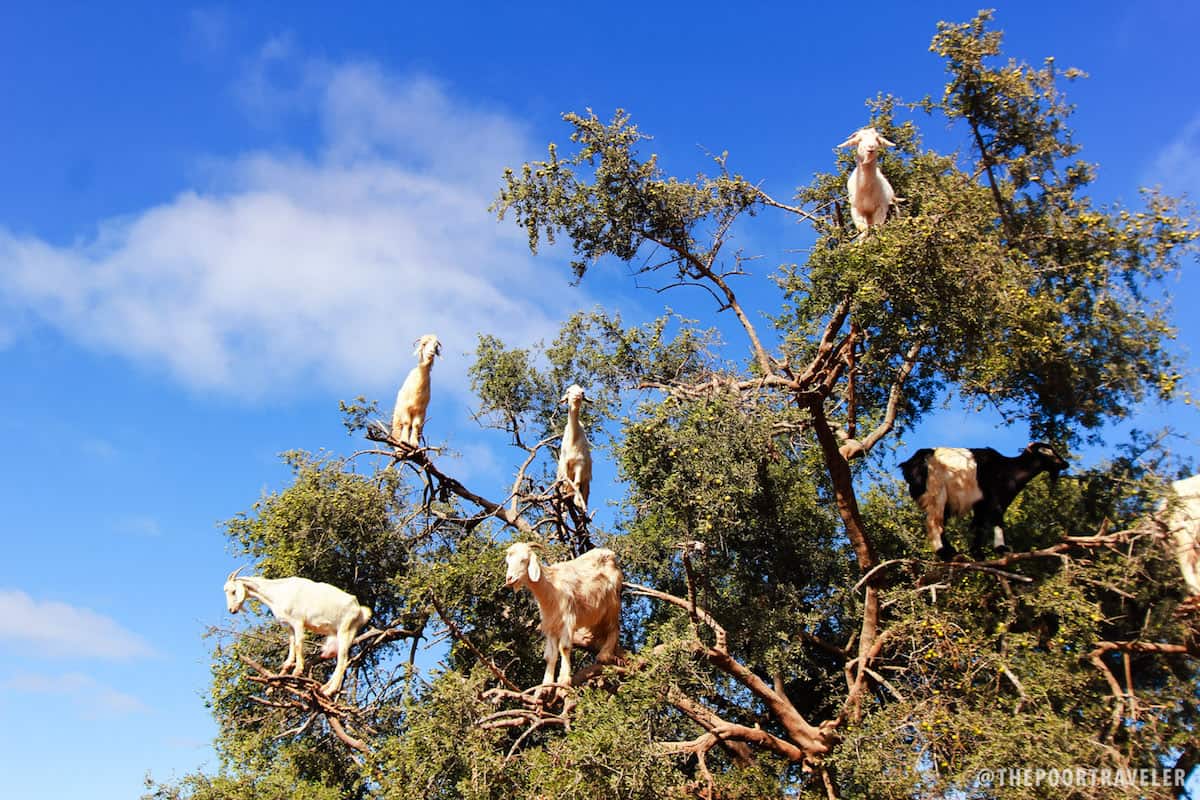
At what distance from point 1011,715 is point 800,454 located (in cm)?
420

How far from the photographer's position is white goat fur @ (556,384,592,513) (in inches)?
475

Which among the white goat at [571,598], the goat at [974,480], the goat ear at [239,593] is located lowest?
the white goat at [571,598]

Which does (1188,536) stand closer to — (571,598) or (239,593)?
(571,598)

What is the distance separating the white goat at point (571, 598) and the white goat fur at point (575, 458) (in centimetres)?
168

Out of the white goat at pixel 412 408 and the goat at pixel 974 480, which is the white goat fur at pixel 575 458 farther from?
the goat at pixel 974 480

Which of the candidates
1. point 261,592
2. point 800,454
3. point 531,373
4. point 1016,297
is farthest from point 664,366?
point 261,592

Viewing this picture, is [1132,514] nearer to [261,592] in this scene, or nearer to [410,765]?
[410,765]

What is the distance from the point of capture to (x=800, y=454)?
1233cm

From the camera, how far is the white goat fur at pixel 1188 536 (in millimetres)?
9734

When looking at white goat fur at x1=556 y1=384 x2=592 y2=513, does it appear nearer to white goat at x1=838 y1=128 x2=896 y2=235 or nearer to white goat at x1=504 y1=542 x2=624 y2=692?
white goat at x1=504 y1=542 x2=624 y2=692

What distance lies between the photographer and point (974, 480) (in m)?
10.6

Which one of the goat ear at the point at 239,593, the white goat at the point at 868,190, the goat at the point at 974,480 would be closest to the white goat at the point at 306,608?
the goat ear at the point at 239,593

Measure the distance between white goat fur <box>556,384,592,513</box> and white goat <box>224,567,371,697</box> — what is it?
3.09 meters

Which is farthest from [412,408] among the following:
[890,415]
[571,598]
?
[890,415]
